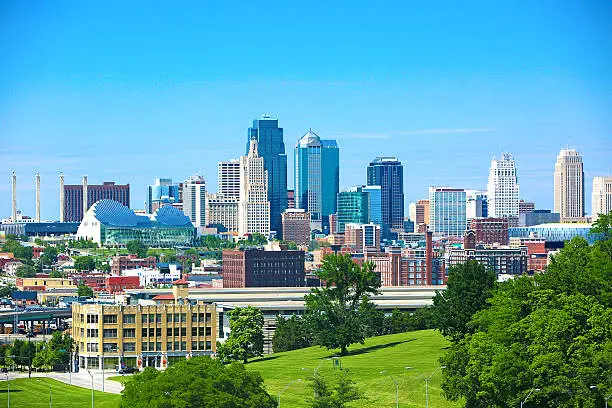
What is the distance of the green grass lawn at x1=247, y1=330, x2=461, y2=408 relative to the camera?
8575cm

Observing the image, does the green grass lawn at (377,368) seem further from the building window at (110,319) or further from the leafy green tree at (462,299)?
the building window at (110,319)

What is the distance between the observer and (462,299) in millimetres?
100562

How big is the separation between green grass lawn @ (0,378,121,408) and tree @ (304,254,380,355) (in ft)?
63.5

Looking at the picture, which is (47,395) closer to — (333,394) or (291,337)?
(333,394)

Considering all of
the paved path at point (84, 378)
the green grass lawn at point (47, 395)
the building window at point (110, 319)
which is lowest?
the paved path at point (84, 378)

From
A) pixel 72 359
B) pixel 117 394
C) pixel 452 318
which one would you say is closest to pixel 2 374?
pixel 72 359

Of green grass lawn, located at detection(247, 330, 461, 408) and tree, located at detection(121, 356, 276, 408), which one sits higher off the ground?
tree, located at detection(121, 356, 276, 408)

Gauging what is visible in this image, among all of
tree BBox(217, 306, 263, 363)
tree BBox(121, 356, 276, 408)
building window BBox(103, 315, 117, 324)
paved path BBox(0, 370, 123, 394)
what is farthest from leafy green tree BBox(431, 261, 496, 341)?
building window BBox(103, 315, 117, 324)

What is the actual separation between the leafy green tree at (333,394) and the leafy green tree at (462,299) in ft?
59.7

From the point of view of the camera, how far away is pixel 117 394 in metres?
95.1

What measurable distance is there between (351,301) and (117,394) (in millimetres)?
28758

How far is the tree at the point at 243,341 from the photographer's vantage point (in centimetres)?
11488

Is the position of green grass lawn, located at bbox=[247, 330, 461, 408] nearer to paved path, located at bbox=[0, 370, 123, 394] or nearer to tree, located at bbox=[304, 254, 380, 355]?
tree, located at bbox=[304, 254, 380, 355]

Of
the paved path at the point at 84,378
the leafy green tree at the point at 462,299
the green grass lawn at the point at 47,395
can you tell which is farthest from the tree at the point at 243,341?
the leafy green tree at the point at 462,299
